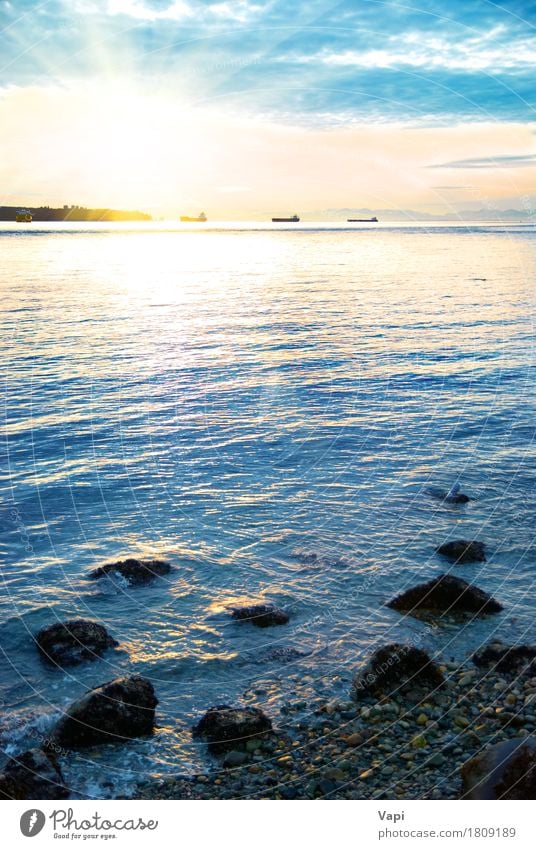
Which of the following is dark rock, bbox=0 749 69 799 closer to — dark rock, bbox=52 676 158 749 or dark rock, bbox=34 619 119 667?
dark rock, bbox=52 676 158 749

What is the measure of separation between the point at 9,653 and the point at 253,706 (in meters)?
6.20

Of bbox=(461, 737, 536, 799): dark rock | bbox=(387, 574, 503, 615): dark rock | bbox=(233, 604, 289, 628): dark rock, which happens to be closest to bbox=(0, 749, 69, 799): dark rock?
bbox=(233, 604, 289, 628): dark rock

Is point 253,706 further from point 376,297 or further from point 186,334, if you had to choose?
point 376,297

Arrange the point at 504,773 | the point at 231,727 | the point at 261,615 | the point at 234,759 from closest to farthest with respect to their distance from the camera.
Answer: the point at 504,773, the point at 234,759, the point at 231,727, the point at 261,615

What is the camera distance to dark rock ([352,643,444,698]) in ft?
49.8

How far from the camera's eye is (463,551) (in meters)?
21.3

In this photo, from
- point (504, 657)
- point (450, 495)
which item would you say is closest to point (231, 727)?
point (504, 657)

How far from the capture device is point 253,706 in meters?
14.8

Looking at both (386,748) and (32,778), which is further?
(386,748)

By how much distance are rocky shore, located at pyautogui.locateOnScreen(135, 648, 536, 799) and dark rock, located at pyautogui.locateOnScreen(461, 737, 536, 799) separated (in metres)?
0.02
